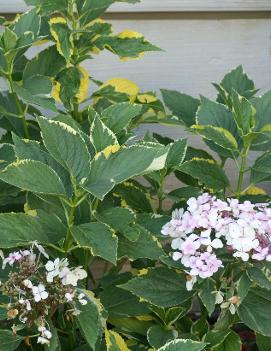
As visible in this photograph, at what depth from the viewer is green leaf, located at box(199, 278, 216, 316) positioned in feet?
3.99

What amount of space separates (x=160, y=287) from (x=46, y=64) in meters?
0.64

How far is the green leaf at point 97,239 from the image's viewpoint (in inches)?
44.4

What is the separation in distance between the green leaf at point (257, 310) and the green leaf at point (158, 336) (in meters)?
0.19

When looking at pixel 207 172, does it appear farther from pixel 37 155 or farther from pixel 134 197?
pixel 37 155

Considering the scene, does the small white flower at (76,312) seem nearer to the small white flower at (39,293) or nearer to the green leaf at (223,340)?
the small white flower at (39,293)

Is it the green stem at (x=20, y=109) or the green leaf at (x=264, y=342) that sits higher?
the green stem at (x=20, y=109)

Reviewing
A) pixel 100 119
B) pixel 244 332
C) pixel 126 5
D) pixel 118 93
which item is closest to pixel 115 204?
pixel 118 93

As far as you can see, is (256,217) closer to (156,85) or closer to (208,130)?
(208,130)

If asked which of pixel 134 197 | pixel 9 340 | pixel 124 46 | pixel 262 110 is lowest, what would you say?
pixel 9 340

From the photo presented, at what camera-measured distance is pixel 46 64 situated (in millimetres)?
1576

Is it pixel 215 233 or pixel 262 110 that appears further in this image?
pixel 262 110

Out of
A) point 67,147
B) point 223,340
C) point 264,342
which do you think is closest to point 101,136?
point 67,147

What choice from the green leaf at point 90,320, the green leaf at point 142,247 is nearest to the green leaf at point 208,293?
the green leaf at point 142,247

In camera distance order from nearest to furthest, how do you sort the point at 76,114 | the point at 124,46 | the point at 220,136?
1. the point at 220,136
2. the point at 124,46
3. the point at 76,114
